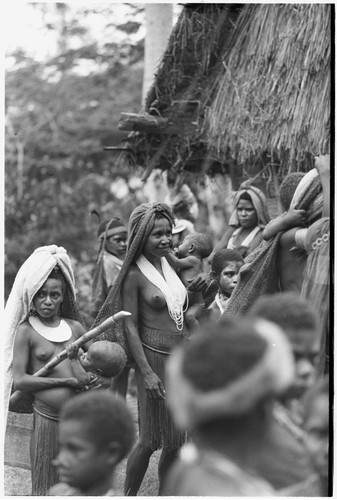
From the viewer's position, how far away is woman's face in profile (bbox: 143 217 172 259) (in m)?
5.68

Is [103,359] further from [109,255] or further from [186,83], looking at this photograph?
[186,83]

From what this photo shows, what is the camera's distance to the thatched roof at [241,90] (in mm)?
6543

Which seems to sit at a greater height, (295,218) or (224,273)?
(295,218)

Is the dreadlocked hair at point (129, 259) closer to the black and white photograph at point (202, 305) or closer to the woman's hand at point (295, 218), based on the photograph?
the black and white photograph at point (202, 305)

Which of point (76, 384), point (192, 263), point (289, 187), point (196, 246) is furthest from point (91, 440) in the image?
point (196, 246)

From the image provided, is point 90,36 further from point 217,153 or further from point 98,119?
point 217,153

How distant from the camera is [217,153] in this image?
862 centimetres

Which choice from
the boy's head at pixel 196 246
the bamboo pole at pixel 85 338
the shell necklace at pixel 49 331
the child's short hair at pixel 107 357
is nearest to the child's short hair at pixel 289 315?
the bamboo pole at pixel 85 338

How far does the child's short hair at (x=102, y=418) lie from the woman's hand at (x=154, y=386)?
72.7 inches

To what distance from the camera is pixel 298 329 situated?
3652mm

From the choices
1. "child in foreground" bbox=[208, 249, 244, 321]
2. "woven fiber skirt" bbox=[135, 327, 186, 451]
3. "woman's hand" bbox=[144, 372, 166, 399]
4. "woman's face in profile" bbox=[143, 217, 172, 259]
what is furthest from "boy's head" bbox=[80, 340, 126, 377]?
"child in foreground" bbox=[208, 249, 244, 321]

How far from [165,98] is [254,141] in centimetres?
157

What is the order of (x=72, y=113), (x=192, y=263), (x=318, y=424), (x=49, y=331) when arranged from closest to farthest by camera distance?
(x=318, y=424), (x=49, y=331), (x=192, y=263), (x=72, y=113)

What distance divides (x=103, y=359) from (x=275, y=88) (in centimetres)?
295
